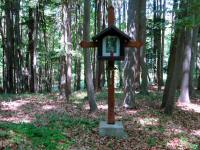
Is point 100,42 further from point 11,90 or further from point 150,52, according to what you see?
point 150,52

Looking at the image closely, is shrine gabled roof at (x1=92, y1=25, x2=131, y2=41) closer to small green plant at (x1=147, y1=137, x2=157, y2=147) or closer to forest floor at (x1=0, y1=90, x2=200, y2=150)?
forest floor at (x1=0, y1=90, x2=200, y2=150)

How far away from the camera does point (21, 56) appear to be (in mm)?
26609

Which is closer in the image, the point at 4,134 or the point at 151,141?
the point at 4,134

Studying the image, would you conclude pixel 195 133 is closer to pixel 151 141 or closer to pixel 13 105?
pixel 151 141

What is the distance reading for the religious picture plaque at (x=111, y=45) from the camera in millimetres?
9805

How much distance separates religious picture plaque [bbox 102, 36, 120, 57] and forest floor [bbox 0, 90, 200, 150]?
8.03ft

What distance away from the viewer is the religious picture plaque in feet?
32.2

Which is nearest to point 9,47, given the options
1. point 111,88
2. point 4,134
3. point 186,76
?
point 186,76

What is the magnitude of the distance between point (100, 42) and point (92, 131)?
2718 millimetres

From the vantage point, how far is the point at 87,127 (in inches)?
407

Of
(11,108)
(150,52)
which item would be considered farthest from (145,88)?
(150,52)

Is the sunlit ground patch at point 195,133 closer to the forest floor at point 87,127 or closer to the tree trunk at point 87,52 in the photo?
the forest floor at point 87,127

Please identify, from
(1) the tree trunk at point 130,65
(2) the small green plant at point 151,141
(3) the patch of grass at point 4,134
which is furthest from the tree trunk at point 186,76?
(3) the patch of grass at point 4,134

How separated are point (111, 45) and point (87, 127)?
269cm
